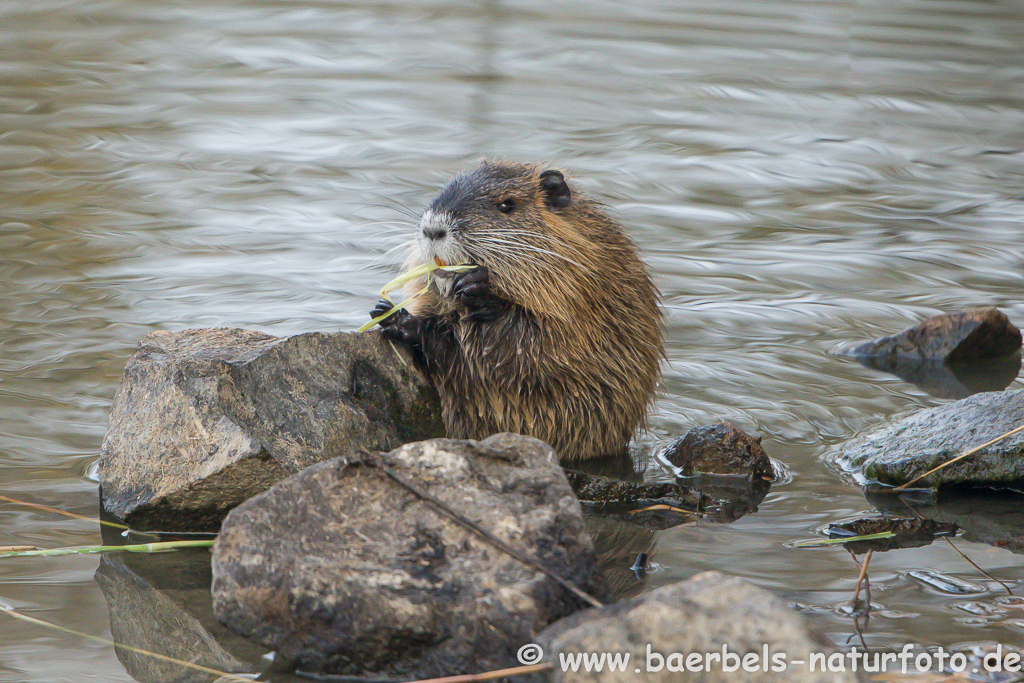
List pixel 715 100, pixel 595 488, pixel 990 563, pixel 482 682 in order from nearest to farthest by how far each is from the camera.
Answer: pixel 482 682 → pixel 990 563 → pixel 595 488 → pixel 715 100

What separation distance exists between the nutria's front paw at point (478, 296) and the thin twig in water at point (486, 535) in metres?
1.20

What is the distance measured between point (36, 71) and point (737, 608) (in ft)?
32.9

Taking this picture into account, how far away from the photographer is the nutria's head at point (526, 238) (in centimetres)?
409

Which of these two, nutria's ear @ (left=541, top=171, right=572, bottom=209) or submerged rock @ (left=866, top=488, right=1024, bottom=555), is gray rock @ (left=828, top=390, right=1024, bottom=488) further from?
nutria's ear @ (left=541, top=171, right=572, bottom=209)

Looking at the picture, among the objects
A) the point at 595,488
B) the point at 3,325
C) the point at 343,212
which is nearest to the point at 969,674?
the point at 595,488

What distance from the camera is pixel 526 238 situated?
13.7ft

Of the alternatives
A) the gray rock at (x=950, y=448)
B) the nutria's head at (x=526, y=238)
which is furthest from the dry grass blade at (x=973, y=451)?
the nutria's head at (x=526, y=238)

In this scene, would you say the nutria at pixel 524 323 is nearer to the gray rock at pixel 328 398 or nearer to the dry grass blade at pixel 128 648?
the gray rock at pixel 328 398

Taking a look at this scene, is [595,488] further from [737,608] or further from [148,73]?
[148,73]

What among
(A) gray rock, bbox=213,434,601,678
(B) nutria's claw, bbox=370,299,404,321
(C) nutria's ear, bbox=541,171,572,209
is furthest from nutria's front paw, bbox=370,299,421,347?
(A) gray rock, bbox=213,434,601,678

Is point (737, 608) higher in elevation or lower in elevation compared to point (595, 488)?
higher

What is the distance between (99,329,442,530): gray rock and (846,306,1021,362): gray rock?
2.43 meters

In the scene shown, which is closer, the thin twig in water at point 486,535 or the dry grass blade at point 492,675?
the dry grass blade at point 492,675

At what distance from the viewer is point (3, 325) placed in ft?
17.9
